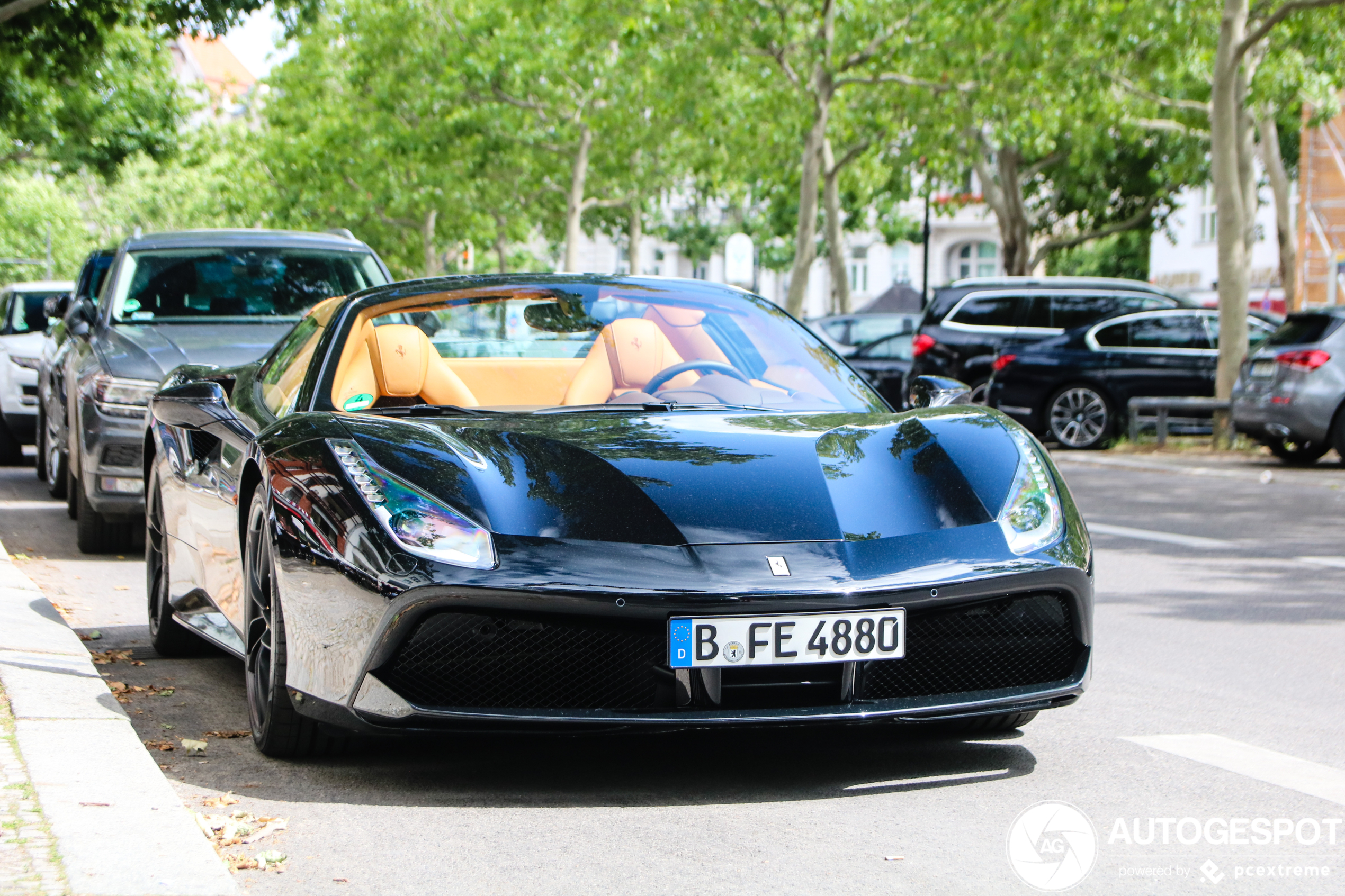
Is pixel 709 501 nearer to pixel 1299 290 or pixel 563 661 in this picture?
pixel 563 661

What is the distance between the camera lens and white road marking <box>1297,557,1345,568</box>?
9.47m

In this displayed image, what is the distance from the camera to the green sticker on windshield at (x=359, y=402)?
5.00 metres

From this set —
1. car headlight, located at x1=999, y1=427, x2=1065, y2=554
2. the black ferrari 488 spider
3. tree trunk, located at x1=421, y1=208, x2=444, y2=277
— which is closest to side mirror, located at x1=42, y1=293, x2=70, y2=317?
the black ferrari 488 spider

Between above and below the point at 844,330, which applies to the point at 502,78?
above

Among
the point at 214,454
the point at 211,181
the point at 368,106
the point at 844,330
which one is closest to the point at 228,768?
the point at 214,454

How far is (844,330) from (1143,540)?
15.1 metres

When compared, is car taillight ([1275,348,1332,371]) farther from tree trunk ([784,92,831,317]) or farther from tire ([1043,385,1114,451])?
tree trunk ([784,92,831,317])

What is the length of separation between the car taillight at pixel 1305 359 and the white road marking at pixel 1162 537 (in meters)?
4.78

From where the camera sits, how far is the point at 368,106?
48.2 m

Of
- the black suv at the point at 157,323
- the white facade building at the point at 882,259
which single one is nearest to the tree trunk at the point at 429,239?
the white facade building at the point at 882,259

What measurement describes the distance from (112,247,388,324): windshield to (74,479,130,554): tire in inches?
53.0

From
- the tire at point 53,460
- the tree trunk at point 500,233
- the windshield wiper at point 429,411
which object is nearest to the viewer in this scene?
the windshield wiper at point 429,411

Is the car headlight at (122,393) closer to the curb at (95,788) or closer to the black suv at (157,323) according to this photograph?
the black suv at (157,323)

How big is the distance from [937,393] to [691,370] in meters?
0.74
